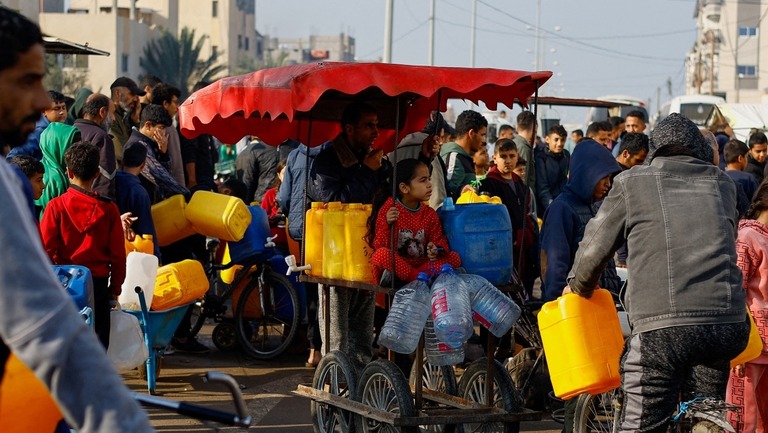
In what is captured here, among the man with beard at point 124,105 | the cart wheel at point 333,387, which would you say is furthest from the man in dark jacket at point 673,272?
the man with beard at point 124,105

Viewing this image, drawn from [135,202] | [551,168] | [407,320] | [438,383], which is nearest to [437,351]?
[407,320]

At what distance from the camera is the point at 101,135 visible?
9703 millimetres

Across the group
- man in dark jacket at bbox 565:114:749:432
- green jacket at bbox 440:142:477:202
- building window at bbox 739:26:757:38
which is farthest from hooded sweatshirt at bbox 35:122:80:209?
building window at bbox 739:26:757:38

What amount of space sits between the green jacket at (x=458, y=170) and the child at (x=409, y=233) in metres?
3.82

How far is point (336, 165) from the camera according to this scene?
814 centimetres

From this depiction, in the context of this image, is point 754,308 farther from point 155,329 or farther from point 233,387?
point 233,387

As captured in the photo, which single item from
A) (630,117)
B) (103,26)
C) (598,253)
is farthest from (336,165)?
(103,26)

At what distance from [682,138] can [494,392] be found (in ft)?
8.02

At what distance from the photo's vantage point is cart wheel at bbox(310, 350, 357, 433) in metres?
7.54

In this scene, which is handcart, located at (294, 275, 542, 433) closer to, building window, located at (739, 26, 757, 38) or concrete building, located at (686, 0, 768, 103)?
concrete building, located at (686, 0, 768, 103)

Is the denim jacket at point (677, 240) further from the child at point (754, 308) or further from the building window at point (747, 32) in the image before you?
the building window at point (747, 32)

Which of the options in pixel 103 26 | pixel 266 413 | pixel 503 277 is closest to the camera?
pixel 503 277

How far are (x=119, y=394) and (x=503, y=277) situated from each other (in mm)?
5040

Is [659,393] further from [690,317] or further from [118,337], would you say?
[118,337]
